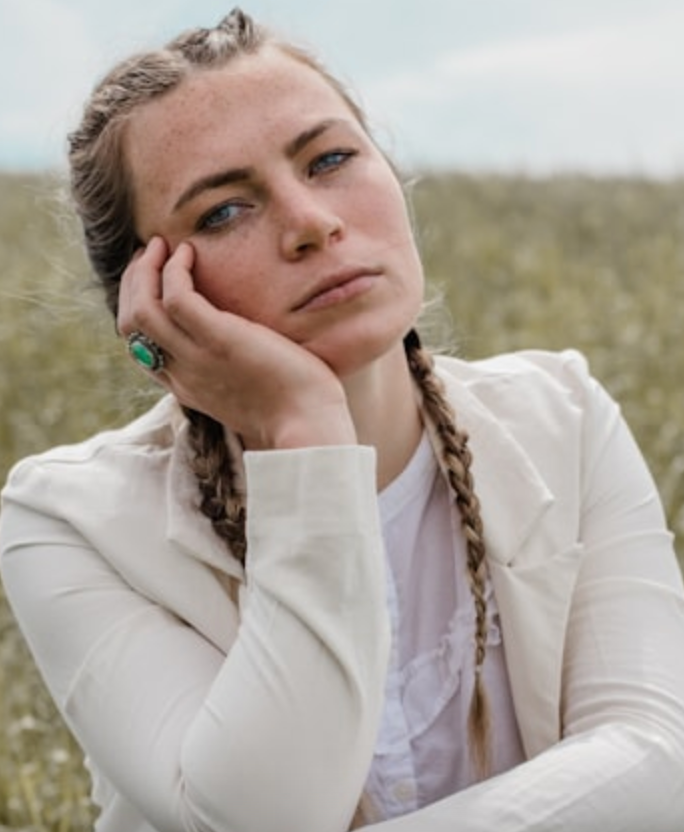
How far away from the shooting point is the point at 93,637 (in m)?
2.47

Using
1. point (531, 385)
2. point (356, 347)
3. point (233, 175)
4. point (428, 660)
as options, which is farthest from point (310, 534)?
point (531, 385)

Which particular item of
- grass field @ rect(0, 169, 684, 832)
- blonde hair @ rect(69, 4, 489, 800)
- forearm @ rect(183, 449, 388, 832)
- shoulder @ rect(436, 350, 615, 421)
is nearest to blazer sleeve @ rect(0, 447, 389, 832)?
forearm @ rect(183, 449, 388, 832)

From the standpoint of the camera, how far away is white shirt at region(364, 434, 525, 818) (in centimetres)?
251

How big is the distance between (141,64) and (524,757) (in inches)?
44.7

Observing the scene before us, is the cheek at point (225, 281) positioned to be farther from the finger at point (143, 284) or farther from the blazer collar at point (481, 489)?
the blazer collar at point (481, 489)

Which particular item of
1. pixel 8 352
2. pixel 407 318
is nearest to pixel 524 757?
pixel 407 318

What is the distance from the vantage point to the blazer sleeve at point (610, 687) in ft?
7.46

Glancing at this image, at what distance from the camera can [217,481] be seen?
8.32ft

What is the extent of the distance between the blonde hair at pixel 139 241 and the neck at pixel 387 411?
4 cm

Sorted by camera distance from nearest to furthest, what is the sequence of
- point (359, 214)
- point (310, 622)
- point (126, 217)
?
1. point (310, 622)
2. point (359, 214)
3. point (126, 217)

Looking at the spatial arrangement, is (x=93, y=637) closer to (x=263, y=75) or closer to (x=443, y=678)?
(x=443, y=678)

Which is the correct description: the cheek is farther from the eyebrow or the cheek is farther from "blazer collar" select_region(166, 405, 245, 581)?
"blazer collar" select_region(166, 405, 245, 581)

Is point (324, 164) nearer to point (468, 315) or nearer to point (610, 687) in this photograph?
point (610, 687)

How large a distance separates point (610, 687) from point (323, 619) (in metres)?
0.48
